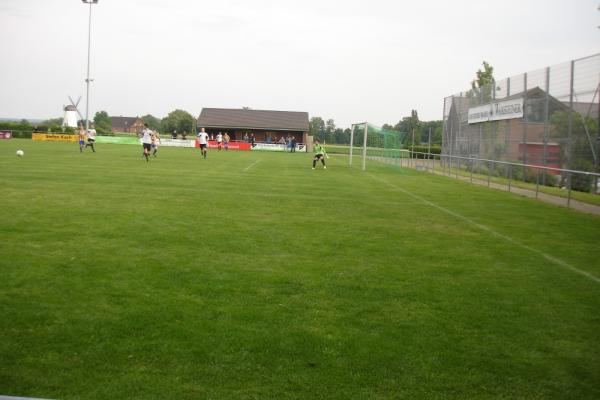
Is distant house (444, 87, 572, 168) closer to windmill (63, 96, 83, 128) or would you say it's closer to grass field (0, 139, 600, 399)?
grass field (0, 139, 600, 399)

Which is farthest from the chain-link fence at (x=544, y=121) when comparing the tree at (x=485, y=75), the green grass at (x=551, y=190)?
the tree at (x=485, y=75)

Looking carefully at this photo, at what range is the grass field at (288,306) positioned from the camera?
3.89m

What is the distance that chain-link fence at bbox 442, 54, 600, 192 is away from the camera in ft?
61.4

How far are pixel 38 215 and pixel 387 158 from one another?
99.6 ft

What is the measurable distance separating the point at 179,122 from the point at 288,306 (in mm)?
109429

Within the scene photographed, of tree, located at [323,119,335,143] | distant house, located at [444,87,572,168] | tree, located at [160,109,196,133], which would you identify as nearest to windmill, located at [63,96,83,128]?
tree, located at [160,109,196,133]

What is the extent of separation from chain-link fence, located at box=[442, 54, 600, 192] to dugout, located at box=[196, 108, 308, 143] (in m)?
41.6

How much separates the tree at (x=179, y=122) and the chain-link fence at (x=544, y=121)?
3303 inches

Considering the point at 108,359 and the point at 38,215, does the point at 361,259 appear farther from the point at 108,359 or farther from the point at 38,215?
the point at 38,215

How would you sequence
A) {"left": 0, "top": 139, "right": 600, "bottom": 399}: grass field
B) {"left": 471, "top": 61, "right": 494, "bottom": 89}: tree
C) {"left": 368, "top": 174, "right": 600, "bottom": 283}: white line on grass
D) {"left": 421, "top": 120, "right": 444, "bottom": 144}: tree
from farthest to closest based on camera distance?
{"left": 421, "top": 120, "right": 444, "bottom": 144}: tree, {"left": 471, "top": 61, "right": 494, "bottom": 89}: tree, {"left": 368, "top": 174, "right": 600, "bottom": 283}: white line on grass, {"left": 0, "top": 139, "right": 600, "bottom": 399}: grass field

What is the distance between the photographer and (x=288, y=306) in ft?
17.9

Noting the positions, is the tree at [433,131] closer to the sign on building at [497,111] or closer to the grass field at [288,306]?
the sign on building at [497,111]

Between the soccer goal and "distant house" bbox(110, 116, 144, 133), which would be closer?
the soccer goal

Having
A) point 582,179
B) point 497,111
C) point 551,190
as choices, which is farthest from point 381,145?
A: point 582,179
